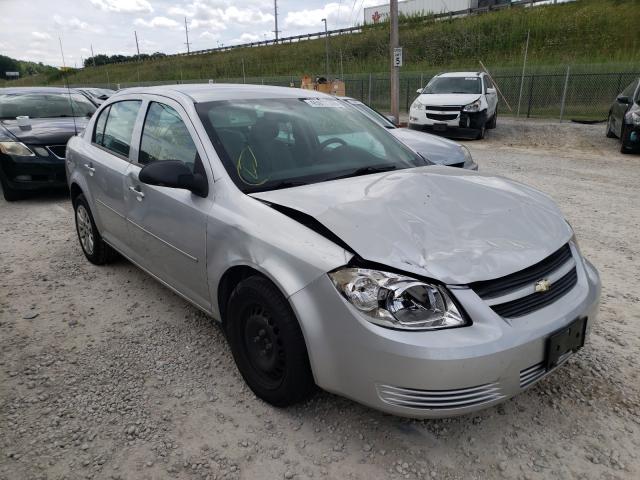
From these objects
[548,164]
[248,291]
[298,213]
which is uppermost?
[298,213]

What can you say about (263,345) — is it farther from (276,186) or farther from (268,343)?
(276,186)

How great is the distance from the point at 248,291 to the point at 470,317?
107 centimetres

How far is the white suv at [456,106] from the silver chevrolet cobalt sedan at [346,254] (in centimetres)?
1007

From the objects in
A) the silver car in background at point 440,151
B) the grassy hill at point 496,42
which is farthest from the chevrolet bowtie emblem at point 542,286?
the grassy hill at point 496,42

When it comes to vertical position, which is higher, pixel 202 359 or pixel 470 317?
pixel 470 317

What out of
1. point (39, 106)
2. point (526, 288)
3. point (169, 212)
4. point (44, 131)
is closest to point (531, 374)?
point (526, 288)

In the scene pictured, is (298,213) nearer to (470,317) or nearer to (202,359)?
(470,317)

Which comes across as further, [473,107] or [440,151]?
[473,107]

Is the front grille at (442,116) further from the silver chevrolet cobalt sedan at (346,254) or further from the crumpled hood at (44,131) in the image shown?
the silver chevrolet cobalt sedan at (346,254)

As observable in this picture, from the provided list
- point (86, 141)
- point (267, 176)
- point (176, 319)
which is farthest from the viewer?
point (86, 141)

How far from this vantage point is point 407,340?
1.92 meters

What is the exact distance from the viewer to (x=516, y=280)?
212 cm

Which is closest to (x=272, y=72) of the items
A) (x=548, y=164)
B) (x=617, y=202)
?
(x=548, y=164)

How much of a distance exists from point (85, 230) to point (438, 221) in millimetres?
3613
